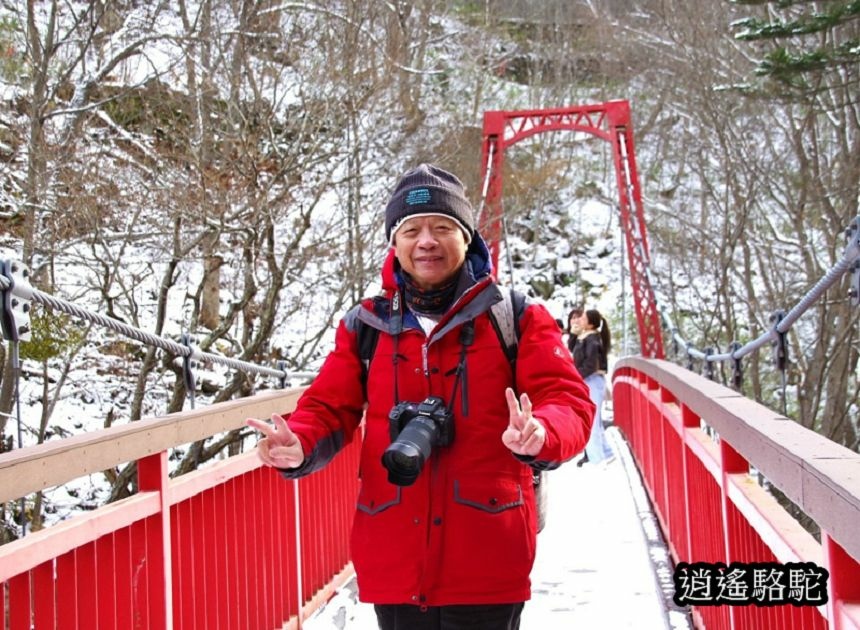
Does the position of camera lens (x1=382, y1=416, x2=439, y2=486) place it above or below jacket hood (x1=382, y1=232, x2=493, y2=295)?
below

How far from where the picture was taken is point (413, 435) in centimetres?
152

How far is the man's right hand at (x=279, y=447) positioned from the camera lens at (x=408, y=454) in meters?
0.20

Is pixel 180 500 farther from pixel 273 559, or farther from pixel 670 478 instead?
pixel 670 478

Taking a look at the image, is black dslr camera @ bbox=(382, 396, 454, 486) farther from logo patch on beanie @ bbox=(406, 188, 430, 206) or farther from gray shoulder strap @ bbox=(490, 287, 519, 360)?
logo patch on beanie @ bbox=(406, 188, 430, 206)

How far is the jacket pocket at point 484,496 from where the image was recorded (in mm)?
1619

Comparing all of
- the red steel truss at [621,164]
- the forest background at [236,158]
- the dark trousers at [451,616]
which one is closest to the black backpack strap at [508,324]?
the dark trousers at [451,616]

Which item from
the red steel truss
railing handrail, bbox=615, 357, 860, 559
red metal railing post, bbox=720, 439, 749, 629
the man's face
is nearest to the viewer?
railing handrail, bbox=615, 357, 860, 559

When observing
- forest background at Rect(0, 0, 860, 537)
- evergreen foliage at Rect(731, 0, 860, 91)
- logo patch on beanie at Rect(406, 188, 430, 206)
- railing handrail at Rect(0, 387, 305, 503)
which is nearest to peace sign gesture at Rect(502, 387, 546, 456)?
logo patch on beanie at Rect(406, 188, 430, 206)

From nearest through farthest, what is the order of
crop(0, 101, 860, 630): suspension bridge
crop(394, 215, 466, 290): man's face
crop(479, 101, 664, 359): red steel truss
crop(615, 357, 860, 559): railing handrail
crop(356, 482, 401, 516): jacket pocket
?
1. crop(615, 357, 860, 559): railing handrail
2. crop(0, 101, 860, 630): suspension bridge
3. crop(356, 482, 401, 516): jacket pocket
4. crop(394, 215, 466, 290): man's face
5. crop(479, 101, 664, 359): red steel truss

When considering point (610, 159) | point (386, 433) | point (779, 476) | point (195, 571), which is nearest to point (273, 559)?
point (195, 571)

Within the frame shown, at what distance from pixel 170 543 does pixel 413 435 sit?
86cm

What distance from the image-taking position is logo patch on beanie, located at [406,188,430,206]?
5.88 feet

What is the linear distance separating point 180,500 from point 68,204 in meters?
4.17

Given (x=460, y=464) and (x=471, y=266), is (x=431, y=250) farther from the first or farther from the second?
(x=460, y=464)
